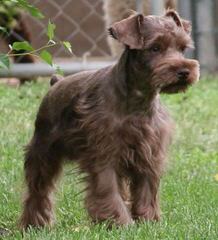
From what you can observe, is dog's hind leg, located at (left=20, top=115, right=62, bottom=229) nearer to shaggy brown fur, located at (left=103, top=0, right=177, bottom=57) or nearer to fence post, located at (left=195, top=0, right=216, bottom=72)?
shaggy brown fur, located at (left=103, top=0, right=177, bottom=57)

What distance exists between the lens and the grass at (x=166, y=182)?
499 cm

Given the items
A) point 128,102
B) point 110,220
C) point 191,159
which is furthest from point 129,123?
Result: point 191,159

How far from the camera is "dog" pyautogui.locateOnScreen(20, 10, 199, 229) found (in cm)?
518

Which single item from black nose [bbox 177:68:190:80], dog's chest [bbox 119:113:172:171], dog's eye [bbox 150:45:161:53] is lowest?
dog's chest [bbox 119:113:172:171]

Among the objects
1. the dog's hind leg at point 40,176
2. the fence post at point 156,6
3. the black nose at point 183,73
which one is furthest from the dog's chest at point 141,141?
the fence post at point 156,6

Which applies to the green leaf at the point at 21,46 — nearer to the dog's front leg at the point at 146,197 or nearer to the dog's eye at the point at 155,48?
the dog's eye at the point at 155,48

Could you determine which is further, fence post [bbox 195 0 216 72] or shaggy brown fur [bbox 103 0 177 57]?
fence post [bbox 195 0 216 72]

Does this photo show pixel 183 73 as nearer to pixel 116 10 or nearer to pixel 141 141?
pixel 141 141

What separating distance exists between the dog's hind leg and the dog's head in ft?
2.28

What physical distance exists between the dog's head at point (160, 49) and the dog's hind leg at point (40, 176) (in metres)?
0.70

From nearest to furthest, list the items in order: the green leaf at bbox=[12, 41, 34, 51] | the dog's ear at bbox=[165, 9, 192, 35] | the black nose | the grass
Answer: the green leaf at bbox=[12, 41, 34, 51], the grass, the black nose, the dog's ear at bbox=[165, 9, 192, 35]

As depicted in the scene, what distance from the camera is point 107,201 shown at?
5.19 meters

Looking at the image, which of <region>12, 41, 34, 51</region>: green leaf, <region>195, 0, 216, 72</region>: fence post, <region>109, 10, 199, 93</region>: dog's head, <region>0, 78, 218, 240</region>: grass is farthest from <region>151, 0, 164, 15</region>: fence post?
<region>12, 41, 34, 51</region>: green leaf

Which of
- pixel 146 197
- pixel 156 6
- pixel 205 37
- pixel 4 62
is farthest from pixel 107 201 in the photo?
pixel 205 37
